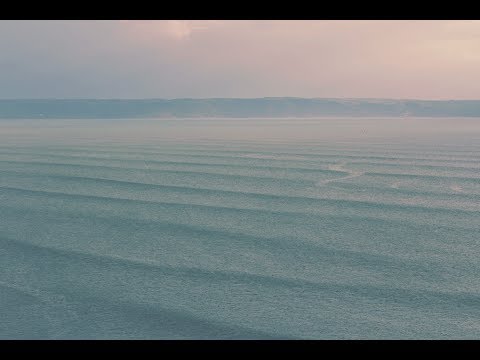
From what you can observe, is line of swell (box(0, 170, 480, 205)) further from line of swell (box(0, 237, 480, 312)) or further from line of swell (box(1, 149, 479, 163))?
A: line of swell (box(1, 149, 479, 163))

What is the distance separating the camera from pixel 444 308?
254 inches

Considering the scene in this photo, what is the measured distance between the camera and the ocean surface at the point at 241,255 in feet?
19.9

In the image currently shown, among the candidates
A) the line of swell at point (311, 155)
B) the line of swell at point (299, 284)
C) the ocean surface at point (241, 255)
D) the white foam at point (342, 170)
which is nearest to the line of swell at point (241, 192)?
the ocean surface at point (241, 255)

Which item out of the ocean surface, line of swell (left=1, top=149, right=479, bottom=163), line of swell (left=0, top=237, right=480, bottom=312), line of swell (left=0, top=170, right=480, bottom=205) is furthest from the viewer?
line of swell (left=1, top=149, right=479, bottom=163)

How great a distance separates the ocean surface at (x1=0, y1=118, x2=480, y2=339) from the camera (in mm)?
6051

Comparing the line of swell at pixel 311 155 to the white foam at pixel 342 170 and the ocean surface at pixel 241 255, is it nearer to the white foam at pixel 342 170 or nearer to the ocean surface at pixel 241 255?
the white foam at pixel 342 170

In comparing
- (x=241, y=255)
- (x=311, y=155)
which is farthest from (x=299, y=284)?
(x=311, y=155)

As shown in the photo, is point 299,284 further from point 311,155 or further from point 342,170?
point 311,155

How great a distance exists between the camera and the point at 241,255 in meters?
9.03

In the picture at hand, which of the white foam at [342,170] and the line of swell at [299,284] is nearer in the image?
the line of swell at [299,284]

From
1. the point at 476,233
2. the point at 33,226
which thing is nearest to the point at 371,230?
the point at 476,233

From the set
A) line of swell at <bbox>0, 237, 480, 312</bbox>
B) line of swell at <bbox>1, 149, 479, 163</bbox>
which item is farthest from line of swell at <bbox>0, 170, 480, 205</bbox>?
line of swell at <bbox>1, 149, 479, 163</bbox>
